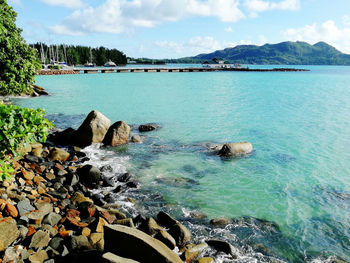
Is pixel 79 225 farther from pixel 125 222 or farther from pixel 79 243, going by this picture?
pixel 125 222

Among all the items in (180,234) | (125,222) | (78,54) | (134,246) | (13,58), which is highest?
(78,54)

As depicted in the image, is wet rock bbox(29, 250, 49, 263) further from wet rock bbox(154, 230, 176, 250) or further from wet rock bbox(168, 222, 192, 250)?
wet rock bbox(168, 222, 192, 250)

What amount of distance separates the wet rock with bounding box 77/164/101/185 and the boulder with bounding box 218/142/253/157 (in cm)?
776

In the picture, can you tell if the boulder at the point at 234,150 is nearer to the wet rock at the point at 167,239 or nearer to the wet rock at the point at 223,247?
the wet rock at the point at 223,247

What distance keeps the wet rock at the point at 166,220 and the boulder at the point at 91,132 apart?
33.9 feet

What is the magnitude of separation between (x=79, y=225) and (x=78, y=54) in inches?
6501

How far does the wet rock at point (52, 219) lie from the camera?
25.7 feet

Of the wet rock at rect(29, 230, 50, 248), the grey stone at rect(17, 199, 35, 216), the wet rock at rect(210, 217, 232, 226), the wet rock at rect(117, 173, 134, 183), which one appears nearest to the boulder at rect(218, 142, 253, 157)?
the wet rock at rect(117, 173, 134, 183)

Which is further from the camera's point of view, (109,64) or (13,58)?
(109,64)

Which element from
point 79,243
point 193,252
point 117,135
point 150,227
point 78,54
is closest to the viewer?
point 79,243

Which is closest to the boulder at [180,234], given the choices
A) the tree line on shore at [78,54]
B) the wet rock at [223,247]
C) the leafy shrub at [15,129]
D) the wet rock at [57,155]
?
the wet rock at [223,247]

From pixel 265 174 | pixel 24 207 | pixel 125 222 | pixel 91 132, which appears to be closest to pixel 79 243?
pixel 125 222

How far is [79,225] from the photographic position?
8102mm

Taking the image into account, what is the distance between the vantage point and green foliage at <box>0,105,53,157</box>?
8016 millimetres
